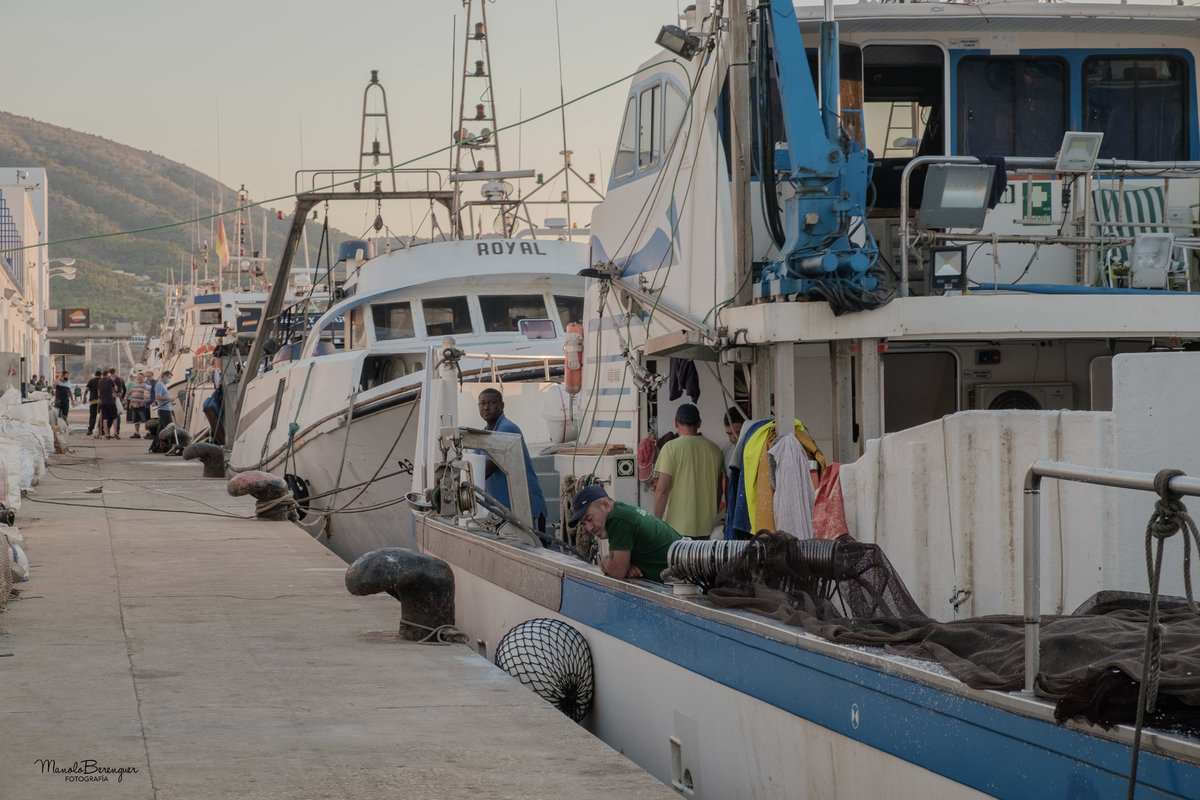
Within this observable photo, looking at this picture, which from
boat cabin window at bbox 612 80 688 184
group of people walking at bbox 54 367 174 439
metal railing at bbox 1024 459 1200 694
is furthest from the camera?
group of people walking at bbox 54 367 174 439

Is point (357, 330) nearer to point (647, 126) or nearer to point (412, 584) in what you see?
point (412, 584)

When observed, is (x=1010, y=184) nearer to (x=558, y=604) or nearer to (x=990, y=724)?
(x=558, y=604)

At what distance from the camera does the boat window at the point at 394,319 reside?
15141 mm

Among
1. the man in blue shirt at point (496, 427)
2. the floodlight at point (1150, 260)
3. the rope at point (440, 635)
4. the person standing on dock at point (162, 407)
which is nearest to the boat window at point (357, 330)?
the man in blue shirt at point (496, 427)

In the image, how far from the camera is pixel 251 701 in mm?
6445

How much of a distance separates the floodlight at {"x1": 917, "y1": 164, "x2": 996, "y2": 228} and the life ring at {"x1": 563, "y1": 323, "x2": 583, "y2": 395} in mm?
3614

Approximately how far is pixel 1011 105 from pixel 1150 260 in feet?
4.75

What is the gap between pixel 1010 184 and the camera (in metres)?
7.53

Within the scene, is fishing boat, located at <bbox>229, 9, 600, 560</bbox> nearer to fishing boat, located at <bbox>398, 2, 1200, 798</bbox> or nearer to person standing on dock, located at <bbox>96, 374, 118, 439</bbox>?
fishing boat, located at <bbox>398, 2, 1200, 798</bbox>

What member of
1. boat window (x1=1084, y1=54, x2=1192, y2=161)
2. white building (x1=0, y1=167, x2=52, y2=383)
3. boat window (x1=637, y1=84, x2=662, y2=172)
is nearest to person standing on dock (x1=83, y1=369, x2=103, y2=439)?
white building (x1=0, y1=167, x2=52, y2=383)

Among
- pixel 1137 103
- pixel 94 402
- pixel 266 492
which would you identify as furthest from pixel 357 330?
pixel 94 402

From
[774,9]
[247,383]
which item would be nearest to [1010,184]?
[774,9]

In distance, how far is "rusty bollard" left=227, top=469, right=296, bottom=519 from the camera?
15.2 metres

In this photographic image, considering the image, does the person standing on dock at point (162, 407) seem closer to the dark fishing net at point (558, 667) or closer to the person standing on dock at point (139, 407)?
the person standing on dock at point (139, 407)
